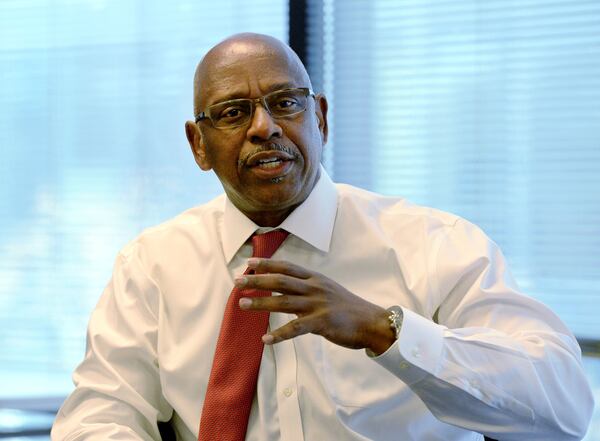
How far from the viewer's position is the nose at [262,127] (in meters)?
1.79

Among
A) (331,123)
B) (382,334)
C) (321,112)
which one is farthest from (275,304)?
(331,123)

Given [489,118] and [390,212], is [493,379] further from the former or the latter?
[489,118]

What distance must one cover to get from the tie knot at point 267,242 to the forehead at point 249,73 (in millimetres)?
301

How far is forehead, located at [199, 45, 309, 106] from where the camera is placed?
1.85 m

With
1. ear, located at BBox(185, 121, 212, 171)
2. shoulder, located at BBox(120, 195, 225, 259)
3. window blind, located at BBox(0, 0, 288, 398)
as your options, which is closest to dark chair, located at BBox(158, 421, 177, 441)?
shoulder, located at BBox(120, 195, 225, 259)

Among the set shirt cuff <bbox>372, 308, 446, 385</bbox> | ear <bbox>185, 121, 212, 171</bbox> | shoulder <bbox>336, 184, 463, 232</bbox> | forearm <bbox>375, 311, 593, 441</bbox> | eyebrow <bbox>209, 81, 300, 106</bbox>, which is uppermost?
eyebrow <bbox>209, 81, 300, 106</bbox>

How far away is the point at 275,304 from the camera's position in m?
1.40

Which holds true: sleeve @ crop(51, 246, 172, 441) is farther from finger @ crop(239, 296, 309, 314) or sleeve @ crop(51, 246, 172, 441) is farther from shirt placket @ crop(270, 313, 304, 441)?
finger @ crop(239, 296, 309, 314)

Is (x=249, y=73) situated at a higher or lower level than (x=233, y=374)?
higher

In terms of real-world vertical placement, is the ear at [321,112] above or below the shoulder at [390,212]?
above

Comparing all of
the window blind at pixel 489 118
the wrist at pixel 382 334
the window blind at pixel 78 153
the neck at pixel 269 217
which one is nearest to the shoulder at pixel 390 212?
the neck at pixel 269 217

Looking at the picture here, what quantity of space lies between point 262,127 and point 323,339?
1.52 ft

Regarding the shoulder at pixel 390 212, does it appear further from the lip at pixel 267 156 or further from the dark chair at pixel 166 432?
the dark chair at pixel 166 432

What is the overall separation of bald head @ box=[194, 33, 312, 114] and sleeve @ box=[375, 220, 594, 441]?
54 centimetres
